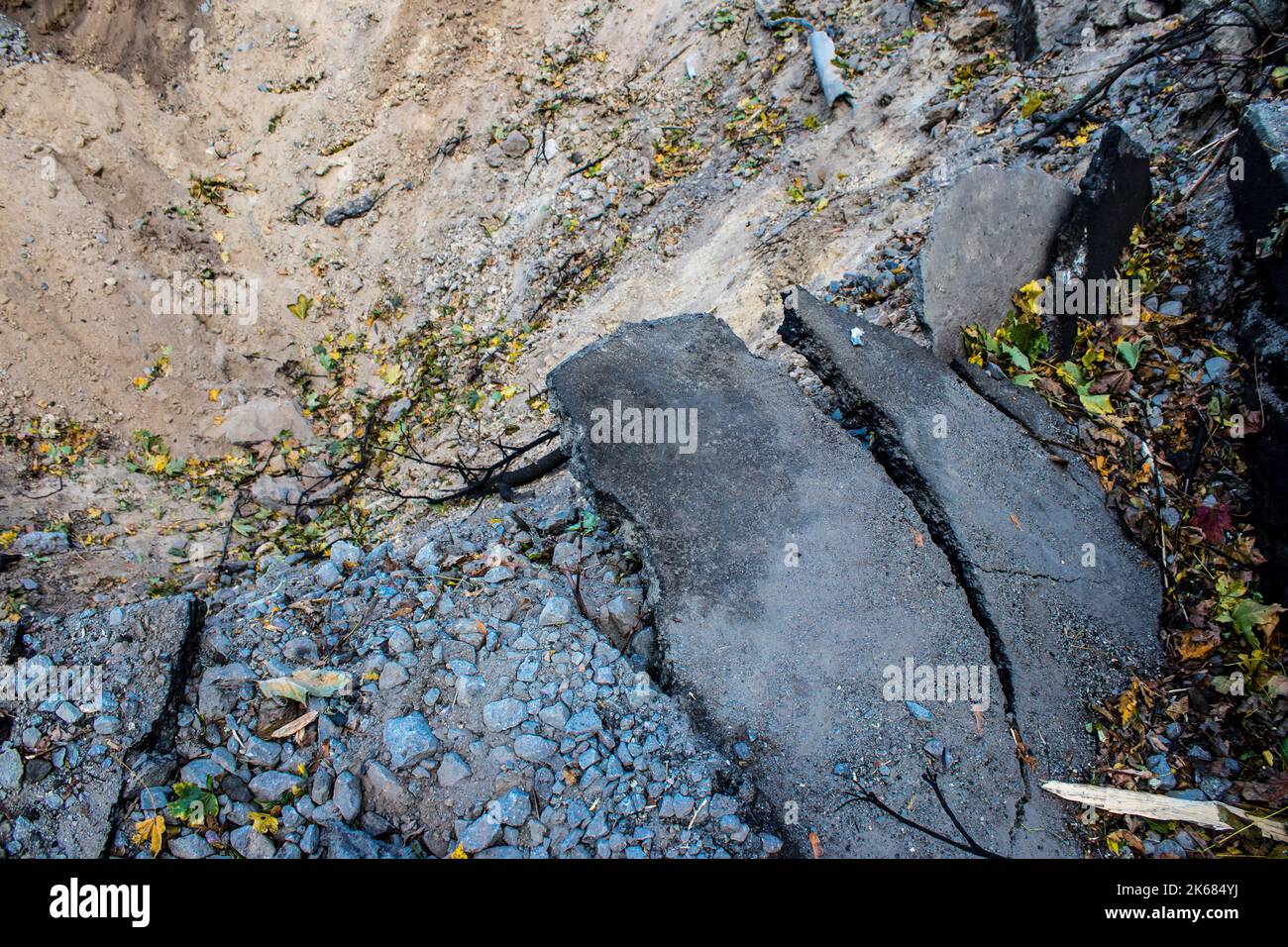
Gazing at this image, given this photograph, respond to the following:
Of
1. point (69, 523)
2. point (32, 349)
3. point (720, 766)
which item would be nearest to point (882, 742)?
point (720, 766)

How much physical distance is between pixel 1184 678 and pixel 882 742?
4.45ft

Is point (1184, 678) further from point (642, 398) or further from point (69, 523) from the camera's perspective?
point (69, 523)

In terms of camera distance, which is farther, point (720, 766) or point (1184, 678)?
point (1184, 678)

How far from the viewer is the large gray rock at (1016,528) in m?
2.64

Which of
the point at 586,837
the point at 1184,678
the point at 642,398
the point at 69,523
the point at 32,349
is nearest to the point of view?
the point at 586,837

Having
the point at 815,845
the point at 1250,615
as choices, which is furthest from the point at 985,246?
the point at 815,845

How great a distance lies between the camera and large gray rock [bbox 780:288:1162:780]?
104 inches

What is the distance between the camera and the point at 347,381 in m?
6.04
